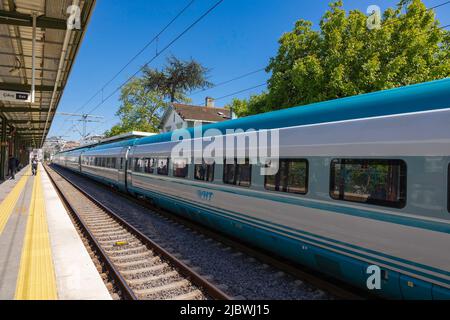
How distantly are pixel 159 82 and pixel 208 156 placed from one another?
131 feet

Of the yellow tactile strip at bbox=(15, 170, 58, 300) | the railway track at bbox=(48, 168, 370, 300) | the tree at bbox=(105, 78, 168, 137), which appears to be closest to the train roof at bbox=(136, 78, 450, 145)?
the railway track at bbox=(48, 168, 370, 300)

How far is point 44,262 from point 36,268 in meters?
0.36

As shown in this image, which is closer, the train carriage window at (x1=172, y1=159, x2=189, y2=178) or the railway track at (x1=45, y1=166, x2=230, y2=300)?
the railway track at (x1=45, y1=166, x2=230, y2=300)

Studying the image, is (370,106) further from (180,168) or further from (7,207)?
(7,207)

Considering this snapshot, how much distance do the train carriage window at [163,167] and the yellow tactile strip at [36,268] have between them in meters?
3.88

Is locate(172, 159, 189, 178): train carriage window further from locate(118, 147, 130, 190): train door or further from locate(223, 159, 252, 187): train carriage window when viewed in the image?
locate(118, 147, 130, 190): train door

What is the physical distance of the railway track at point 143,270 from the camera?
207 inches

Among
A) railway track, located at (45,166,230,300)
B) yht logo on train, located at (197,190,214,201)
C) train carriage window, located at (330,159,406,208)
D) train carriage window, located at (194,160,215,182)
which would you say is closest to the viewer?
train carriage window, located at (330,159,406,208)

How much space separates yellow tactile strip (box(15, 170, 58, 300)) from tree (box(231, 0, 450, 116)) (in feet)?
40.1

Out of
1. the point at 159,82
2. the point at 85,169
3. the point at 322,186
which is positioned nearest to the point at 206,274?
the point at 322,186

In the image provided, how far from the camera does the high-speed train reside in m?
3.82

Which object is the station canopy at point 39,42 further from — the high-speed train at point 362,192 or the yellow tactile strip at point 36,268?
the high-speed train at point 362,192

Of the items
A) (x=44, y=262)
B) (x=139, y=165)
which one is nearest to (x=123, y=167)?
(x=139, y=165)
